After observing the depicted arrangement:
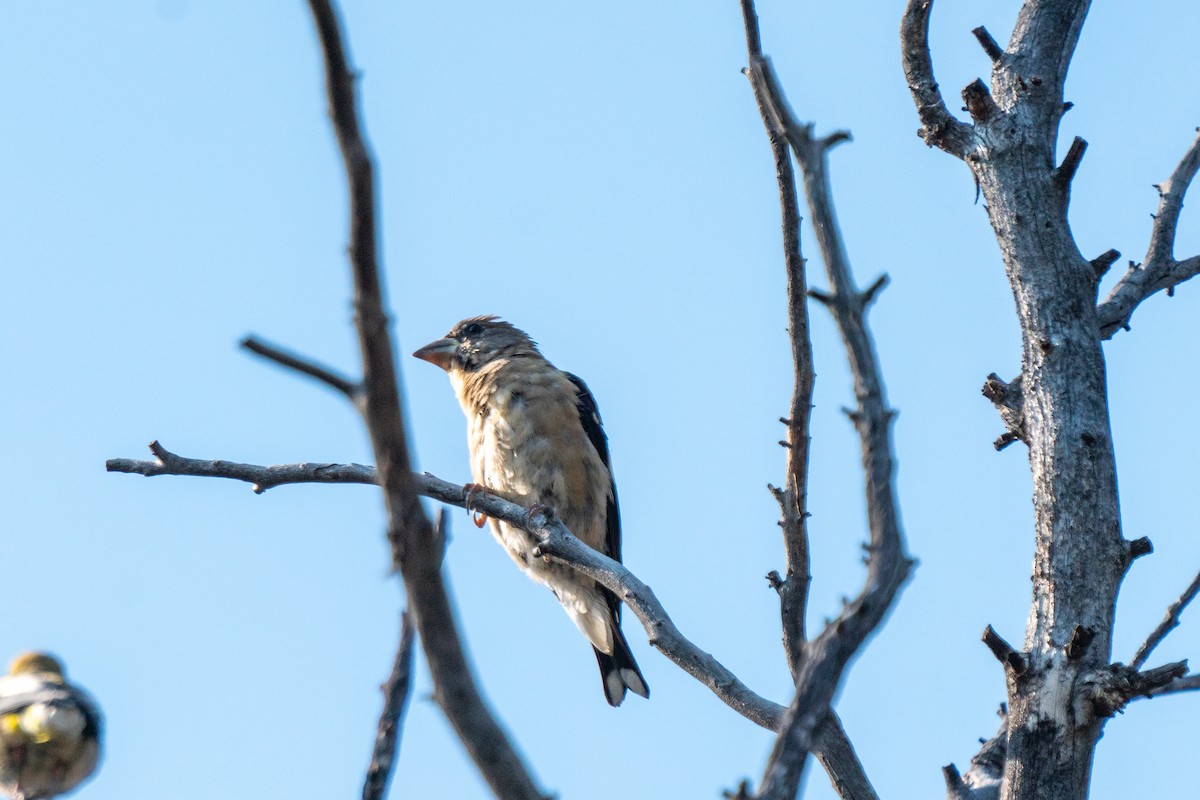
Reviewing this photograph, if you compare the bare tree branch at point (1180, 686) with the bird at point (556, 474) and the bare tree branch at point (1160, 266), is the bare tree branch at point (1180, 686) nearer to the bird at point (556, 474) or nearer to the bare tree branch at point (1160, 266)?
the bare tree branch at point (1160, 266)

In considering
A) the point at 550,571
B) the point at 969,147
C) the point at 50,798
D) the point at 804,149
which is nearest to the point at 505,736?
the point at 50,798

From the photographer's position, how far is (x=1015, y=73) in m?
4.52

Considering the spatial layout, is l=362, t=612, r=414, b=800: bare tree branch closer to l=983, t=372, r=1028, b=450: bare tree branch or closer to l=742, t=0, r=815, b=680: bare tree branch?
l=742, t=0, r=815, b=680: bare tree branch

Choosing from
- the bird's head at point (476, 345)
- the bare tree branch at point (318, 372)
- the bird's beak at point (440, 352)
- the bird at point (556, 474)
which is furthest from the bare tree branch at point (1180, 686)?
the bird's beak at point (440, 352)

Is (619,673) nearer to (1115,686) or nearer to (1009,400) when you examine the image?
(1009,400)

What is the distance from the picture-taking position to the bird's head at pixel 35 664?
216cm

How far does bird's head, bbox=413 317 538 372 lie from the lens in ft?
25.9

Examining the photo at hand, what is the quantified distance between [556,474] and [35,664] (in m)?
4.79

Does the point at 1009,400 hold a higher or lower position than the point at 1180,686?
higher

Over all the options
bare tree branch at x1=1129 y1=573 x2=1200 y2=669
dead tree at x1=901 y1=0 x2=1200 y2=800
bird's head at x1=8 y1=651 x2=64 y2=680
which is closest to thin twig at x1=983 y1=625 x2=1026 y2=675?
dead tree at x1=901 y1=0 x2=1200 y2=800

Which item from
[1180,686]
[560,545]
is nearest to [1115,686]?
[1180,686]

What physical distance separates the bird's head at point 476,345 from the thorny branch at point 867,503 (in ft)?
16.9

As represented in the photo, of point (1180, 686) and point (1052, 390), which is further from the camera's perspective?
point (1052, 390)

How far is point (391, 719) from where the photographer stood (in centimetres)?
268
